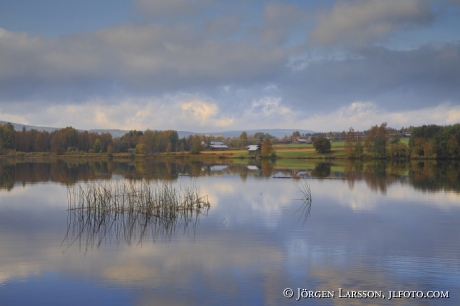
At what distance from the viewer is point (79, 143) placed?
130625mm

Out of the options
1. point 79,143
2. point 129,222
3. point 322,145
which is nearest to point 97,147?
point 79,143

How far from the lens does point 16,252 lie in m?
11.8

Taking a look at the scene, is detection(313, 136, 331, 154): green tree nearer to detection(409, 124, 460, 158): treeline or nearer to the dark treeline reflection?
detection(409, 124, 460, 158): treeline

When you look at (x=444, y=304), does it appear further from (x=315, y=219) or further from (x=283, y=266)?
(x=315, y=219)

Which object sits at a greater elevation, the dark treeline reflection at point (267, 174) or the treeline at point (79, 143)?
the treeline at point (79, 143)

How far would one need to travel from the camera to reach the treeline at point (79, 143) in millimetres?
120062

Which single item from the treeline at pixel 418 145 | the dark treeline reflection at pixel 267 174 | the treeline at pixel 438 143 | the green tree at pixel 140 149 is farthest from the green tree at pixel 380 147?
the green tree at pixel 140 149

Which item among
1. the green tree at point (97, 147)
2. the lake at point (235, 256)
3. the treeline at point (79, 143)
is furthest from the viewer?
the green tree at point (97, 147)

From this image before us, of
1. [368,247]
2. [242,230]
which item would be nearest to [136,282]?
[242,230]

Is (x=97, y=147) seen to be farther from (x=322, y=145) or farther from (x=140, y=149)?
(x=322, y=145)

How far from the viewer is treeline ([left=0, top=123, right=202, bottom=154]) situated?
12006 centimetres

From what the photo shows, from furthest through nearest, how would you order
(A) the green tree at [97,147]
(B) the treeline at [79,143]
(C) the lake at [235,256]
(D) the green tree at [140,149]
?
(A) the green tree at [97,147], (B) the treeline at [79,143], (D) the green tree at [140,149], (C) the lake at [235,256]

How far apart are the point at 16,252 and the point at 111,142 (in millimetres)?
125379

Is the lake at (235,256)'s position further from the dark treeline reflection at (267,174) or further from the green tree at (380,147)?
the green tree at (380,147)
